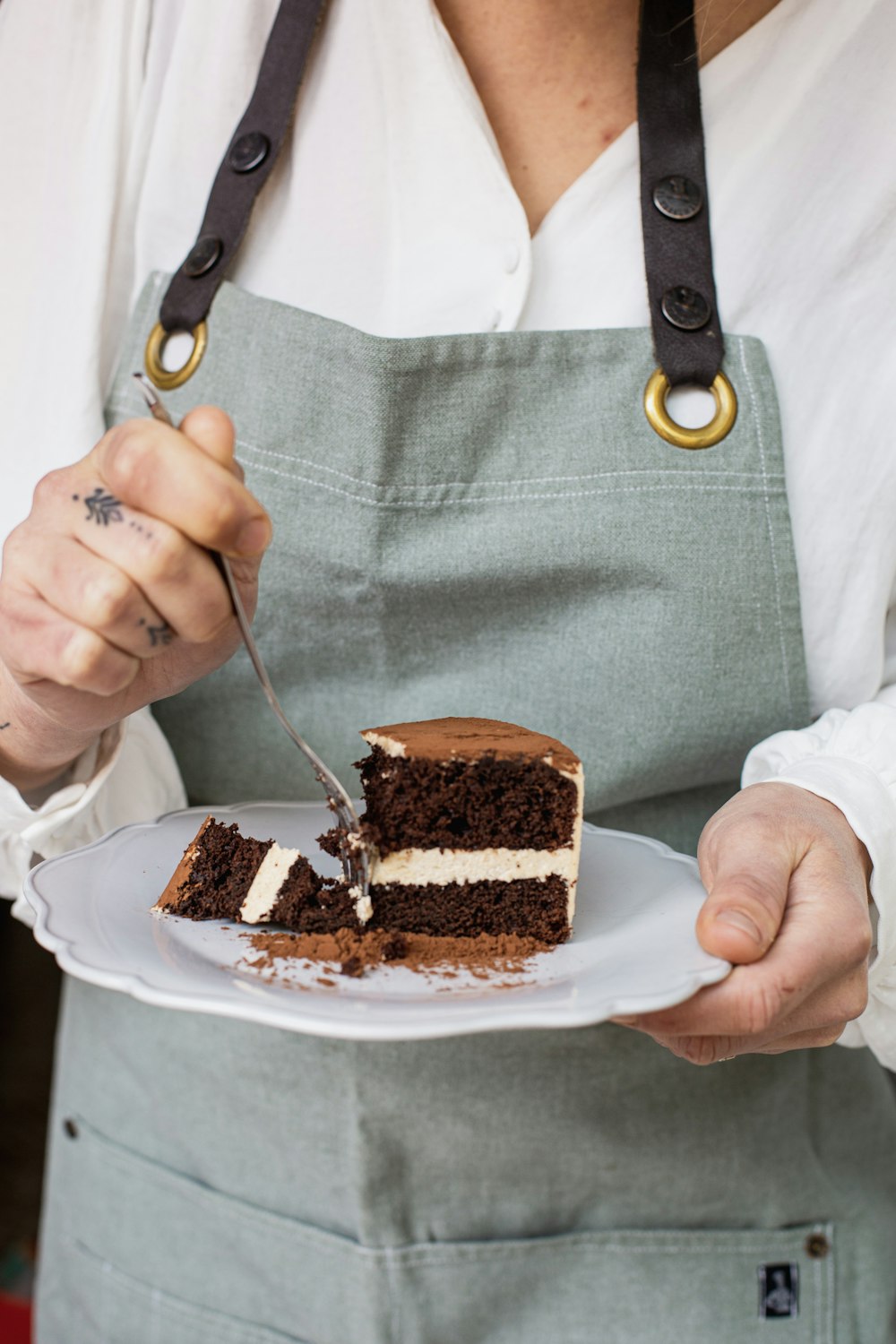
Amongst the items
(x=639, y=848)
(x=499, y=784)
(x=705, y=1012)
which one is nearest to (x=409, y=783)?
(x=499, y=784)

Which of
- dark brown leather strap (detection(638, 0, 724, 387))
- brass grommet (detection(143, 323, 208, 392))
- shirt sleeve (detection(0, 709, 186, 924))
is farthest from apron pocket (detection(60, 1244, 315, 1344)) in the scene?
dark brown leather strap (detection(638, 0, 724, 387))

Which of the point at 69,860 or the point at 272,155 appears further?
the point at 272,155

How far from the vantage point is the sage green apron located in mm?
1244

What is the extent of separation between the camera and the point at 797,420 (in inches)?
50.0

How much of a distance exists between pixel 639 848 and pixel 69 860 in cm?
57

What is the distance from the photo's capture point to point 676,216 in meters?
1.26

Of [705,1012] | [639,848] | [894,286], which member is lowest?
[705,1012]

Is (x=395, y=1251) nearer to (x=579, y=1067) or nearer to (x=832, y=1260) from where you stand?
(x=579, y=1067)

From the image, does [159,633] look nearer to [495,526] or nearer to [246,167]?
[495,526]

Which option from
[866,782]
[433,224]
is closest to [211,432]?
[433,224]

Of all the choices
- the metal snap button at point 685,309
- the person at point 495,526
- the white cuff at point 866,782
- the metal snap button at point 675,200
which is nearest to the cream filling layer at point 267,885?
the person at point 495,526

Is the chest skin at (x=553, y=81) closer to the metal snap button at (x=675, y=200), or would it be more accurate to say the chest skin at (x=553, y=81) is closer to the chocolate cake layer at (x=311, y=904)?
the metal snap button at (x=675, y=200)

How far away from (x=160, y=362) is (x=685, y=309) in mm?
604

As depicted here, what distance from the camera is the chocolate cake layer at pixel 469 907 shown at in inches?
44.9
